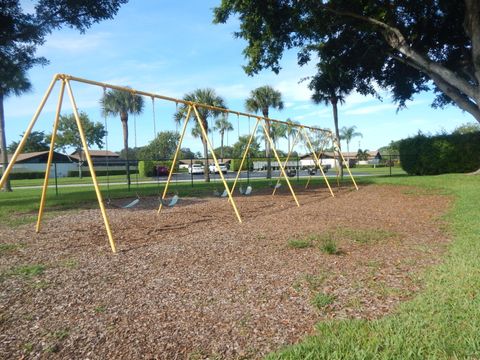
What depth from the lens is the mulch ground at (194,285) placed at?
2918 mm

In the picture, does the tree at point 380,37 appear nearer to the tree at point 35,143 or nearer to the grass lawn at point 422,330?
the grass lawn at point 422,330

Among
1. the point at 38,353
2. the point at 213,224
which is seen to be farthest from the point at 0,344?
the point at 213,224

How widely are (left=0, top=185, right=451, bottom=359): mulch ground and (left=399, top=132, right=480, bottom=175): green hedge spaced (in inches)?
783

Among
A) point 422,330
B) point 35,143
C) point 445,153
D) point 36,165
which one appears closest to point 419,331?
point 422,330

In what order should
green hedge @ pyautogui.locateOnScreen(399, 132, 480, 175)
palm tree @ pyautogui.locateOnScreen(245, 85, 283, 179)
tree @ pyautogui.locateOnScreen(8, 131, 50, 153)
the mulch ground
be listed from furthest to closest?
tree @ pyautogui.locateOnScreen(8, 131, 50, 153), palm tree @ pyautogui.locateOnScreen(245, 85, 283, 179), green hedge @ pyautogui.locateOnScreen(399, 132, 480, 175), the mulch ground

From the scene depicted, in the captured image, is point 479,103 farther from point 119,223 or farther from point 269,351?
point 269,351

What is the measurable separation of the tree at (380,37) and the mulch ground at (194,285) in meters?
9.62

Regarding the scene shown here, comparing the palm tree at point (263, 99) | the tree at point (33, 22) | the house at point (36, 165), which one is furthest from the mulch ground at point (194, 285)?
the house at point (36, 165)

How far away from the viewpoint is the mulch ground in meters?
2.92

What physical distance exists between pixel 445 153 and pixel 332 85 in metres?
9.55

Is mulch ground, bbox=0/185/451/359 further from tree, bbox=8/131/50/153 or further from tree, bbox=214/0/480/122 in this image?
tree, bbox=8/131/50/153

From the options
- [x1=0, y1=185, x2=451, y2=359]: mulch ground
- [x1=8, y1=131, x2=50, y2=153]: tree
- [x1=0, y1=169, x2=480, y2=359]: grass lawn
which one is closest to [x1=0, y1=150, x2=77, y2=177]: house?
[x1=8, y1=131, x2=50, y2=153]: tree

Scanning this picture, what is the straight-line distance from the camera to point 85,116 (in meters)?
59.6

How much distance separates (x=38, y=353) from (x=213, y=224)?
218 inches
